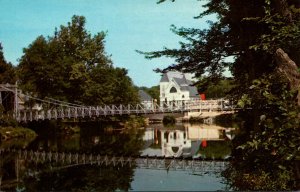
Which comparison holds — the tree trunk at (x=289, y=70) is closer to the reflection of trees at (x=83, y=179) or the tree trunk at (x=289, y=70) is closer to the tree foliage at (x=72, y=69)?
the reflection of trees at (x=83, y=179)

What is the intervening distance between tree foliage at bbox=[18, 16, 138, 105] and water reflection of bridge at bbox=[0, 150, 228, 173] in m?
19.2

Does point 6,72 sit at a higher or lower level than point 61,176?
higher

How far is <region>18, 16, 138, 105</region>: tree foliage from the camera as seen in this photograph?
44.0 metres

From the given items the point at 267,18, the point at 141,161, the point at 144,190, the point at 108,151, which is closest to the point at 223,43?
the point at 267,18

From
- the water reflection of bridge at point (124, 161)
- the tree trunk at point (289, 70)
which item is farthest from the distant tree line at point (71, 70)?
the tree trunk at point (289, 70)

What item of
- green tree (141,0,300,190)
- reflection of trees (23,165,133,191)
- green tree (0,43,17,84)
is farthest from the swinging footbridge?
green tree (141,0,300,190)

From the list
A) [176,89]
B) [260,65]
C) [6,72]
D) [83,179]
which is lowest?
[83,179]

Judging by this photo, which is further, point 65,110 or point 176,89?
point 176,89

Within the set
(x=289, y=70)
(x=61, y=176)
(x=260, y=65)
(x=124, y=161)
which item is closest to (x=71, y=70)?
(x=124, y=161)

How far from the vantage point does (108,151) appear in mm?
26172

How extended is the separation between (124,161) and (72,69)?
25.5 metres

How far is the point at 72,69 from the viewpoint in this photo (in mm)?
44719

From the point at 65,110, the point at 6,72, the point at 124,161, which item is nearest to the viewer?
the point at 124,161

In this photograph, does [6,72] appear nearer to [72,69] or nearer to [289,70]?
[72,69]
